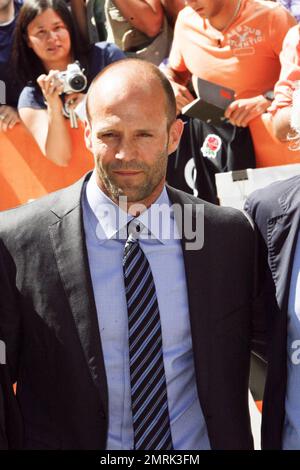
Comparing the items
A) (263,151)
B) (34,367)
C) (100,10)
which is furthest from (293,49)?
(34,367)

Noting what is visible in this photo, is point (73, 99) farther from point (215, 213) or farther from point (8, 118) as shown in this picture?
point (215, 213)

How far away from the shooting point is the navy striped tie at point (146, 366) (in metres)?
2.18

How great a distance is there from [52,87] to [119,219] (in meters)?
2.13

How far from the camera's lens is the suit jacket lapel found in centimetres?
217

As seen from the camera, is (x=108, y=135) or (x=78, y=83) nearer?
(x=108, y=135)

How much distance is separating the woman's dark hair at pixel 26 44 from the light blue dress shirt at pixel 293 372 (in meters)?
2.67

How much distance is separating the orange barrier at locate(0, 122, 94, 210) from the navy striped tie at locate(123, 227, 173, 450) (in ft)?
7.26

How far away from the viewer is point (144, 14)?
183 inches

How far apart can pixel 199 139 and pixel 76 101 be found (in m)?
0.73

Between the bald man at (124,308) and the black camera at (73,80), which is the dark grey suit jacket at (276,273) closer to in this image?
the bald man at (124,308)

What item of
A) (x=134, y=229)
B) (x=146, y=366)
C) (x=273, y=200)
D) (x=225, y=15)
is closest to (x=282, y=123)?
(x=225, y=15)

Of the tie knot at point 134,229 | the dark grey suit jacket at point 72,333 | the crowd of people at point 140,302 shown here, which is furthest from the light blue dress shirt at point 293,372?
the tie knot at point 134,229

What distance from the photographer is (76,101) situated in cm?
432

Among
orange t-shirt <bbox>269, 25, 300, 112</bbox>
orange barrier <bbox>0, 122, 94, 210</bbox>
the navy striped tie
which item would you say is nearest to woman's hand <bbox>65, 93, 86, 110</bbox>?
orange barrier <bbox>0, 122, 94, 210</bbox>
